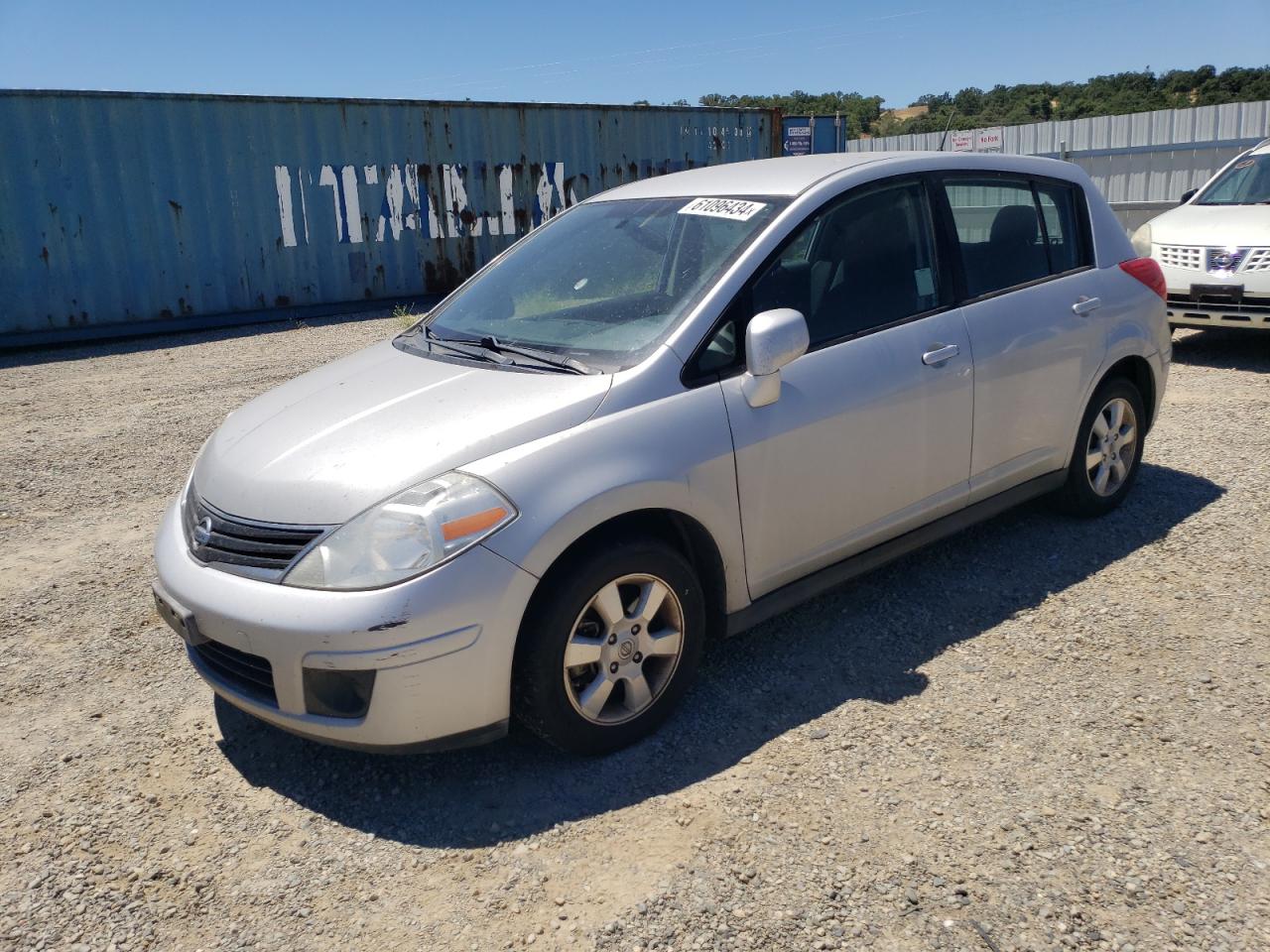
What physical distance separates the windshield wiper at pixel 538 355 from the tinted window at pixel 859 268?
638 mm

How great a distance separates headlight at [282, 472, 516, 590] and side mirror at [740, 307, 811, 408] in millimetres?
937

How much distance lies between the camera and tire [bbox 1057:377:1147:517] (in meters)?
4.68

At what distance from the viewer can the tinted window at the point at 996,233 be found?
4.12 metres

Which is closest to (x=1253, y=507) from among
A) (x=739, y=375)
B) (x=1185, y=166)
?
(x=739, y=375)

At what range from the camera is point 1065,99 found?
154 ft

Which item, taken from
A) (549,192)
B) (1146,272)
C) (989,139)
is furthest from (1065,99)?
(1146,272)

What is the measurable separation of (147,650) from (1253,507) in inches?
201

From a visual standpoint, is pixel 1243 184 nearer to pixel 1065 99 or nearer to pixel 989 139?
pixel 989 139

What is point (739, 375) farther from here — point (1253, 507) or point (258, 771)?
point (1253, 507)

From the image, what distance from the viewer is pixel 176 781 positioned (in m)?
3.17

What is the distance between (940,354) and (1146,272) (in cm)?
168

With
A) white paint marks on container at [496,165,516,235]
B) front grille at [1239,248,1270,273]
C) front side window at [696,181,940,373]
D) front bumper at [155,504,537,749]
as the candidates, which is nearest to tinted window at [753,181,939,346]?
front side window at [696,181,940,373]

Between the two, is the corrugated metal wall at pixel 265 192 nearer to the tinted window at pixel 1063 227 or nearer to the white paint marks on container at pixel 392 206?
the white paint marks on container at pixel 392 206

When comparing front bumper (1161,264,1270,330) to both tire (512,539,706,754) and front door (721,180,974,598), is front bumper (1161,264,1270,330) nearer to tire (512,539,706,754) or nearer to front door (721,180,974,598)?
front door (721,180,974,598)
